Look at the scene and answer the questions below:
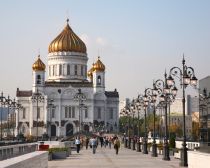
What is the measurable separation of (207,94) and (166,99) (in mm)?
11417

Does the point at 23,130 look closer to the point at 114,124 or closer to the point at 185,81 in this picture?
the point at 114,124

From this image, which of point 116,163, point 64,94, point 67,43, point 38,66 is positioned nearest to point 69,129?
point 64,94

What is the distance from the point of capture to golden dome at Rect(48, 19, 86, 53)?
422 ft

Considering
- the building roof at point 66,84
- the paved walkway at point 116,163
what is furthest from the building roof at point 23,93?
the paved walkway at point 116,163

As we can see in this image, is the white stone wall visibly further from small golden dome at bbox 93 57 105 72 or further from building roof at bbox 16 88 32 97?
building roof at bbox 16 88 32 97

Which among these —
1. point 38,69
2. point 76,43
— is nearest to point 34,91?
point 38,69

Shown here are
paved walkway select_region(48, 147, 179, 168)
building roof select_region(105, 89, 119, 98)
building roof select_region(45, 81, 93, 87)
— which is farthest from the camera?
building roof select_region(105, 89, 119, 98)

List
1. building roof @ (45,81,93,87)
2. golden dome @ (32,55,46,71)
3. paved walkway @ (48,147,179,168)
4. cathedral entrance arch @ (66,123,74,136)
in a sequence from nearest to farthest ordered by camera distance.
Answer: paved walkway @ (48,147,179,168), building roof @ (45,81,93,87), golden dome @ (32,55,46,71), cathedral entrance arch @ (66,123,74,136)

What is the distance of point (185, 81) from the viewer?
26062mm

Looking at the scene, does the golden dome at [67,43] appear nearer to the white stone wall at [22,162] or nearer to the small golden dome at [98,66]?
the small golden dome at [98,66]

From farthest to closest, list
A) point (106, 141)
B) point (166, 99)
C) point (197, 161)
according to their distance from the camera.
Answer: point (106, 141)
point (166, 99)
point (197, 161)

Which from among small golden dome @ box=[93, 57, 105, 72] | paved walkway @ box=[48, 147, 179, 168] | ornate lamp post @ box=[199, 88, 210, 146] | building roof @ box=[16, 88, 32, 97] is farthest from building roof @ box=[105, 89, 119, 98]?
ornate lamp post @ box=[199, 88, 210, 146]

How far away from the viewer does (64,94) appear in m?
131

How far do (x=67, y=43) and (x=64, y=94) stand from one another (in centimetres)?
1144
